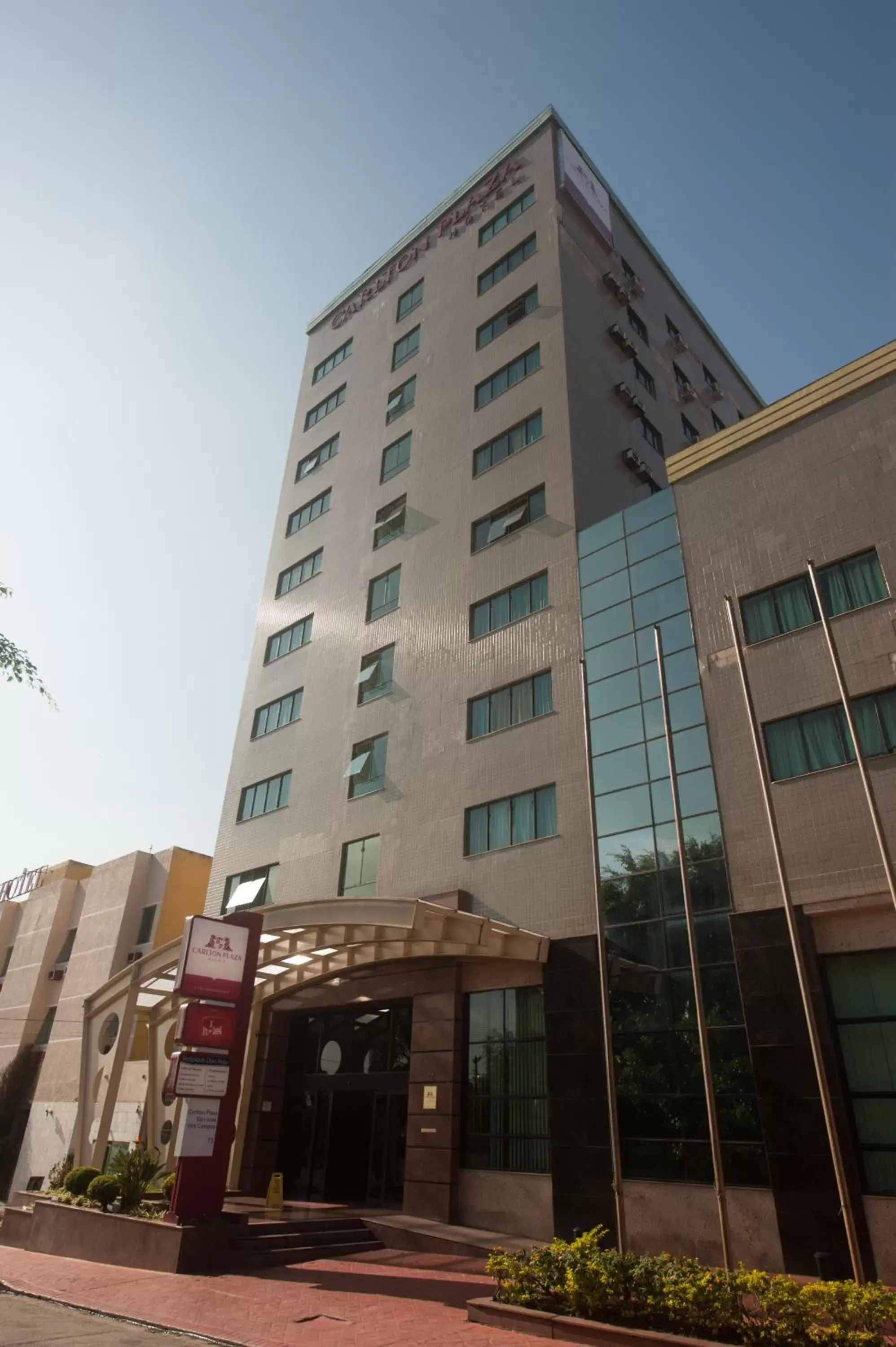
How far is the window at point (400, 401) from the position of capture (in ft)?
112

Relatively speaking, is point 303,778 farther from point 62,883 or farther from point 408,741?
point 62,883

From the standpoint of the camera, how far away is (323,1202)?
882 inches

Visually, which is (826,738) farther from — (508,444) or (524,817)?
(508,444)

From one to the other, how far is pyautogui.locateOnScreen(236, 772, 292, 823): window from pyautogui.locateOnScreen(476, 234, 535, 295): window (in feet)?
68.0

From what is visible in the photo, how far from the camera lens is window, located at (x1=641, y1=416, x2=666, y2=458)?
30984mm

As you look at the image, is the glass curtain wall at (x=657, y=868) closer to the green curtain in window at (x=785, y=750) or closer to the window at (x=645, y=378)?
the green curtain in window at (x=785, y=750)

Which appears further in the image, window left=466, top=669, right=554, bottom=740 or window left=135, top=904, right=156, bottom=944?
window left=135, top=904, right=156, bottom=944

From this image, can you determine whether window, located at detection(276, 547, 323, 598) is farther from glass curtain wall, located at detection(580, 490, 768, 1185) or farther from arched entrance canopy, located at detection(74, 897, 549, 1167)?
arched entrance canopy, located at detection(74, 897, 549, 1167)

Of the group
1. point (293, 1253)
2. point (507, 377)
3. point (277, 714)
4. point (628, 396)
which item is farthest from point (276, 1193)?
point (628, 396)

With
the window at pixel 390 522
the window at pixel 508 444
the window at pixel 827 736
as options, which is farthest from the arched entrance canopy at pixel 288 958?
the window at pixel 508 444

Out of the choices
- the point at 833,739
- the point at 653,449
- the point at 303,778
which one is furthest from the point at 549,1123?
the point at 653,449

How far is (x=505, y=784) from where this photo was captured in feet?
73.2

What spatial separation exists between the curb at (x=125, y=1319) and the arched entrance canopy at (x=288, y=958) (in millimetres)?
6331

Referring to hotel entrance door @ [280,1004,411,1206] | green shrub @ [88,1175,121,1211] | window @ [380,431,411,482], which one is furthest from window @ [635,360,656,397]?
green shrub @ [88,1175,121,1211]
